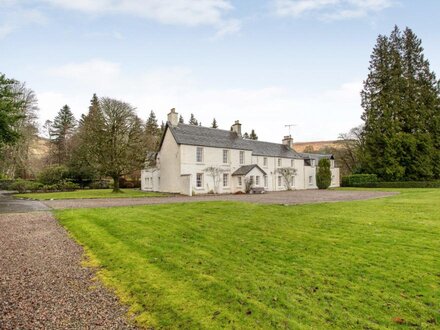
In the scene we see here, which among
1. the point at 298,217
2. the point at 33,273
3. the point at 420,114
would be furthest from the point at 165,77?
the point at 420,114

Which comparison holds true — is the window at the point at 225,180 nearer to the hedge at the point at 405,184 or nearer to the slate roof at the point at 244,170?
the slate roof at the point at 244,170

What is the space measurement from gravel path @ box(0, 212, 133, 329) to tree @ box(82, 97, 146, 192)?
21.5 meters

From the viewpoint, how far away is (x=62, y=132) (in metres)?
59.2

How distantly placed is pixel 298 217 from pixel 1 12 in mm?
14765

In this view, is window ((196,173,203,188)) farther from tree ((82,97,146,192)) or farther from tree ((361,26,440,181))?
tree ((361,26,440,181))

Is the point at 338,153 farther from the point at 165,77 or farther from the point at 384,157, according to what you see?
the point at 165,77

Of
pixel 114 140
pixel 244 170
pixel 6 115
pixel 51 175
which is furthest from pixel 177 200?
pixel 51 175

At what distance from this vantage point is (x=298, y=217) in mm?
11008

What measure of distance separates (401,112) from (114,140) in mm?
40950

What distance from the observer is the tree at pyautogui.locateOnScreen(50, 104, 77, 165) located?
177ft

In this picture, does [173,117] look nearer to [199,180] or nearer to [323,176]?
[199,180]

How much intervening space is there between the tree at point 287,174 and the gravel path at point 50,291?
109 feet

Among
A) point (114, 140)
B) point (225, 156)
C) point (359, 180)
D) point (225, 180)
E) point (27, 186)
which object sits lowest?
point (359, 180)

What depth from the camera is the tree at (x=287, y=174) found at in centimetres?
3872
